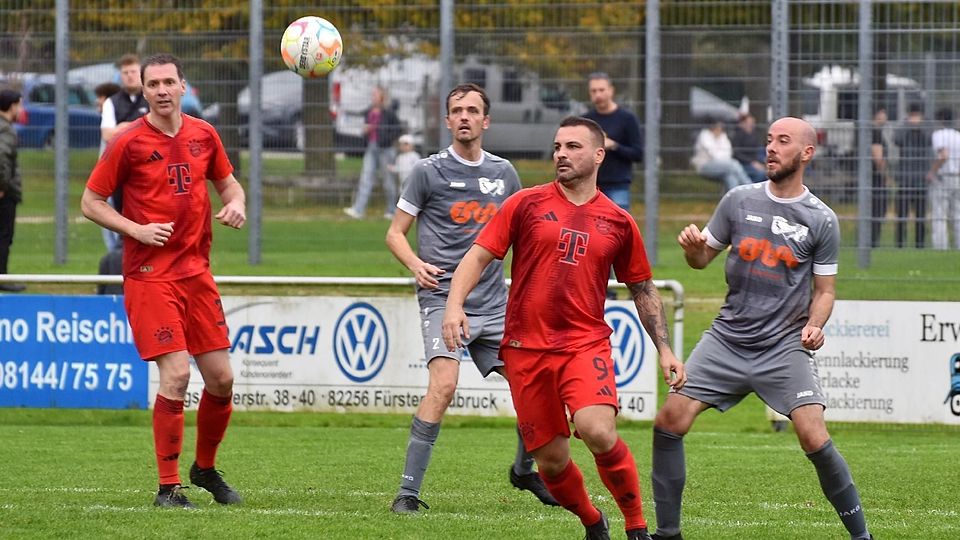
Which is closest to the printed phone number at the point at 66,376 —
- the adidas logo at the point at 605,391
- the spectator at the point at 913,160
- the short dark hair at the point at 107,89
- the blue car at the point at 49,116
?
the short dark hair at the point at 107,89

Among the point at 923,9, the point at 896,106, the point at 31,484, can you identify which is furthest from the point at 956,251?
the point at 31,484

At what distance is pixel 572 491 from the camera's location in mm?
6969

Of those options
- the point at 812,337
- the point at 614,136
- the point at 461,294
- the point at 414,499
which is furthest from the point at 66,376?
the point at 812,337

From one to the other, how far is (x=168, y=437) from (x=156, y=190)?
4.29ft

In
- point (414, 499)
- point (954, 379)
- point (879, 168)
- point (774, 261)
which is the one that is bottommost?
point (414, 499)

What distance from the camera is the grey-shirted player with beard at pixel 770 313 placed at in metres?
7.28

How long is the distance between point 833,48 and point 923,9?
909 millimetres

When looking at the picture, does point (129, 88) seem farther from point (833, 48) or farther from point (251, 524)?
point (251, 524)

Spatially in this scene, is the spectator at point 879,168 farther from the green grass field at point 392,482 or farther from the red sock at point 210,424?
the red sock at point 210,424

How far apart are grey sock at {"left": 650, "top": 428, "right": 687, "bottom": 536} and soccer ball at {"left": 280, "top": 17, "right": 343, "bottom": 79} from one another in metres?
3.32

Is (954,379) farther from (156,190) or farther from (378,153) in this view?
(378,153)

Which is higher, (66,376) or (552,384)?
(552,384)

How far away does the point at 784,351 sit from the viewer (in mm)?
7320

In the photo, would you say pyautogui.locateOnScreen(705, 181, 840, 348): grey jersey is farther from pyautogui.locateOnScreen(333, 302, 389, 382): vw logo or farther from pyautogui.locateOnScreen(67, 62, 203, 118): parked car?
pyautogui.locateOnScreen(67, 62, 203, 118): parked car
